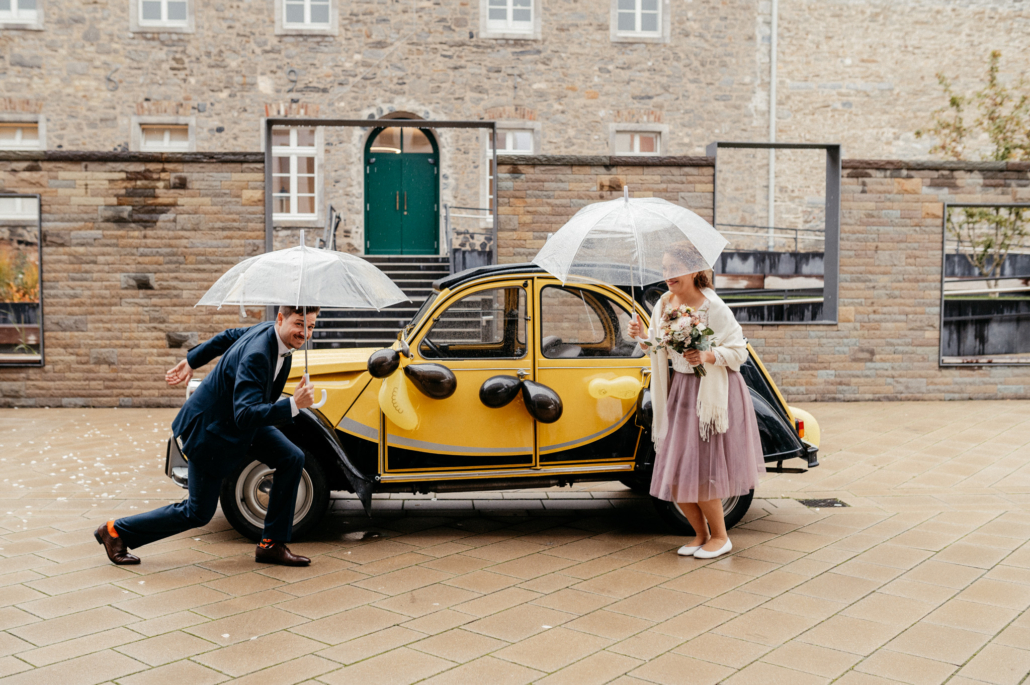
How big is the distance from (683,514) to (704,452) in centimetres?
→ 81

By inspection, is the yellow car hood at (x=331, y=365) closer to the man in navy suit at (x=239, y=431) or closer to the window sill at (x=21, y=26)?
the man in navy suit at (x=239, y=431)

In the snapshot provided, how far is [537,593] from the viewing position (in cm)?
484

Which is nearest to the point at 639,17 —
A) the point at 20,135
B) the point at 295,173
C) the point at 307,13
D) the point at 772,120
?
the point at 772,120

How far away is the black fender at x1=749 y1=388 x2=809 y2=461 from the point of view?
19.7 feet

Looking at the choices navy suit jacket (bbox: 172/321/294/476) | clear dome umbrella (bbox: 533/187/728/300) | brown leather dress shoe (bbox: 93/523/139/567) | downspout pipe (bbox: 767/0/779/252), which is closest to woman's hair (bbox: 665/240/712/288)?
clear dome umbrella (bbox: 533/187/728/300)

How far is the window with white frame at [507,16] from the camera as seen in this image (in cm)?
1902

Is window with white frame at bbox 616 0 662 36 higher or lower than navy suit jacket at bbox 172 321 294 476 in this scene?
higher

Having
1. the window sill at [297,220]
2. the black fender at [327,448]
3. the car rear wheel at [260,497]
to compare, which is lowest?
the car rear wheel at [260,497]

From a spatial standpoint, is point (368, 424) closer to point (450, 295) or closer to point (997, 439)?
point (450, 295)

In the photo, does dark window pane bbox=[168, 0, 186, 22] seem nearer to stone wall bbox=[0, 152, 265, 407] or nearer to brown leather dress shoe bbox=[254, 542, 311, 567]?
stone wall bbox=[0, 152, 265, 407]

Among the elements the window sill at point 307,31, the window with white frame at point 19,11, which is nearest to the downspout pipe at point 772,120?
the window sill at point 307,31

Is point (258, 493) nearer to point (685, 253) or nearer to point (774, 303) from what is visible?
point (685, 253)

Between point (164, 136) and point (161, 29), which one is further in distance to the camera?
point (164, 136)

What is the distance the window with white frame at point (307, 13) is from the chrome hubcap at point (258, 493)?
14965 mm
